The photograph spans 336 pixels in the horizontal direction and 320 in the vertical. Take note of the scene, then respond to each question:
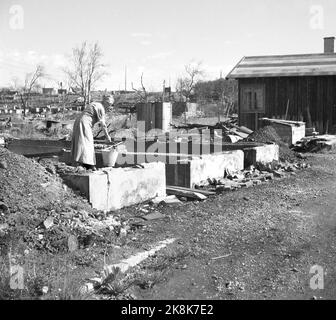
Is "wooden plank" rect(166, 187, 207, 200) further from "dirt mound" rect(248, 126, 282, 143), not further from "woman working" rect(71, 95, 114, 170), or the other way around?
"dirt mound" rect(248, 126, 282, 143)

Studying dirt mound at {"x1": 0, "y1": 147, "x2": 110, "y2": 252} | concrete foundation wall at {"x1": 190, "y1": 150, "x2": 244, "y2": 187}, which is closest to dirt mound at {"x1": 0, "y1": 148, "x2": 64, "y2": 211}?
dirt mound at {"x1": 0, "y1": 147, "x2": 110, "y2": 252}

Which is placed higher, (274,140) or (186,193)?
(274,140)

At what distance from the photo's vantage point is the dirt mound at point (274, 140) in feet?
46.9

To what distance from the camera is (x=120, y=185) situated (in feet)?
24.4

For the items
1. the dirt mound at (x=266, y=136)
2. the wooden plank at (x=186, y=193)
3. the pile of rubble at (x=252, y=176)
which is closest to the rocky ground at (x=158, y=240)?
the wooden plank at (x=186, y=193)

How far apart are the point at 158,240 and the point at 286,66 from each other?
1884 cm

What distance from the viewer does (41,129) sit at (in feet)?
84.1

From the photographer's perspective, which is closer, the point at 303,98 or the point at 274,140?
the point at 274,140

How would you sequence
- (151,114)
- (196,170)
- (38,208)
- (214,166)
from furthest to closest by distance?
(151,114) < (214,166) < (196,170) < (38,208)

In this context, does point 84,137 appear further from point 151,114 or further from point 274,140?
point 151,114

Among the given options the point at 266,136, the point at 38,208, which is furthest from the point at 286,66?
the point at 38,208
